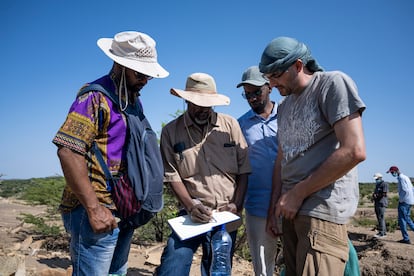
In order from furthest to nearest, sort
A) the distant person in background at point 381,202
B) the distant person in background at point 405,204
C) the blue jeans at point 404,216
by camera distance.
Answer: the distant person in background at point 381,202 < the blue jeans at point 404,216 < the distant person in background at point 405,204

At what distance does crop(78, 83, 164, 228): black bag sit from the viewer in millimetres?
2213

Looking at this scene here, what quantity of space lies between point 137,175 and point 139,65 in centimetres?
71

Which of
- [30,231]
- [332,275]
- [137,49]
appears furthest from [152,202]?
[30,231]

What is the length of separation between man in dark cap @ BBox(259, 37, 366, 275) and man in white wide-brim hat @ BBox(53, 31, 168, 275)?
85 cm

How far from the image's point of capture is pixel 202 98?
287 cm

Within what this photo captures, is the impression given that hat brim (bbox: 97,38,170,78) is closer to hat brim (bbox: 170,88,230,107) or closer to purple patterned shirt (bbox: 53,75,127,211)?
purple patterned shirt (bbox: 53,75,127,211)

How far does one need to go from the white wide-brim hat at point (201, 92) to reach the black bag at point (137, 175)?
21.7 inches

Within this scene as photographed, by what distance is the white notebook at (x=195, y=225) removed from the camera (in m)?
2.48

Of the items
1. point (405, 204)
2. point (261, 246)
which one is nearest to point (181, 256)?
point (261, 246)

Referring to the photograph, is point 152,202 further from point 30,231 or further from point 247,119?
point 30,231

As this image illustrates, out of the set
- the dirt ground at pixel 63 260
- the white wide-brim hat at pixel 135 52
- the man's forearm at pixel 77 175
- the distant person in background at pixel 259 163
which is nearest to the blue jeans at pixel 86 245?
the man's forearm at pixel 77 175

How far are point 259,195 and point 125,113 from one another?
5.26ft

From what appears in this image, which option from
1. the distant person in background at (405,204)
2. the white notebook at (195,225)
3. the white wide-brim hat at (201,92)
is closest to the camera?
the white notebook at (195,225)

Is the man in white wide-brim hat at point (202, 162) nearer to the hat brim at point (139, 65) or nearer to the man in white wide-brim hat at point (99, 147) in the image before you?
the hat brim at point (139, 65)
